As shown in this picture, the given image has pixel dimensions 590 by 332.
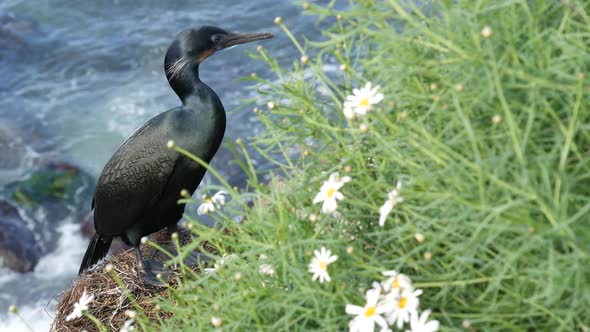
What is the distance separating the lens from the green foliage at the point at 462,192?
1.49m

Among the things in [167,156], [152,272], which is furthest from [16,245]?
[167,156]

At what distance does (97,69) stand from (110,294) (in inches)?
221

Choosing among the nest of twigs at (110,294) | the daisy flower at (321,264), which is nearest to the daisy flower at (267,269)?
the daisy flower at (321,264)

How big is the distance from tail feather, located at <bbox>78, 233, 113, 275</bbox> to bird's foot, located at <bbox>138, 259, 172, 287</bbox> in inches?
15.0

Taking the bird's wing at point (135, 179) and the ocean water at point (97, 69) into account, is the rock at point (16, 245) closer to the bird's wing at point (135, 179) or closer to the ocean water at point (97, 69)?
the ocean water at point (97, 69)

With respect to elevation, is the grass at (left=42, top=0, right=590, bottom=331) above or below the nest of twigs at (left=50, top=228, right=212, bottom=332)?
above

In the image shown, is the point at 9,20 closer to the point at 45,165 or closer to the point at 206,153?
the point at 45,165

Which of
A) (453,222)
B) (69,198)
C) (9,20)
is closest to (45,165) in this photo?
(69,198)

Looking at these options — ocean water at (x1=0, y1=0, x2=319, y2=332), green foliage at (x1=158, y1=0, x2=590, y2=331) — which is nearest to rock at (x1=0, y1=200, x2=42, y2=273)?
ocean water at (x1=0, y1=0, x2=319, y2=332)

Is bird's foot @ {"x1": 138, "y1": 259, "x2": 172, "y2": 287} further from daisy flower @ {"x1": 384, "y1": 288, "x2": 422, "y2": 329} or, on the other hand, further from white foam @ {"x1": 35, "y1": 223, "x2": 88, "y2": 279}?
white foam @ {"x1": 35, "y1": 223, "x2": 88, "y2": 279}

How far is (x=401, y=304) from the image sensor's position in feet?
5.31

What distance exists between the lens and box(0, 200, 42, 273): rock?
20.5ft

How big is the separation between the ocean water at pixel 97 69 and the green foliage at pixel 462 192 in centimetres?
501

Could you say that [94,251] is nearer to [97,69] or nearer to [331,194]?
[331,194]
